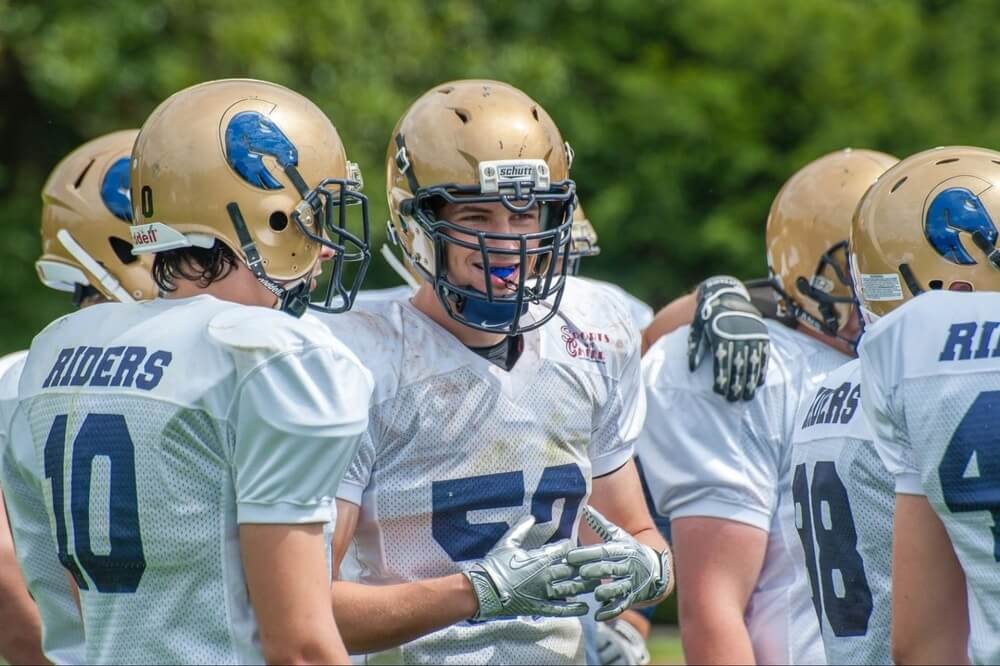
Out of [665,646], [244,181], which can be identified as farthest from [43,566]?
[665,646]

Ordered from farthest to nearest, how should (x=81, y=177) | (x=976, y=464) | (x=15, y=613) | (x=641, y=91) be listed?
(x=641, y=91)
(x=81, y=177)
(x=15, y=613)
(x=976, y=464)

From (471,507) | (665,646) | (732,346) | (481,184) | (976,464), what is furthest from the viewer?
(665,646)

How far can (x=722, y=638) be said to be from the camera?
3740 mm

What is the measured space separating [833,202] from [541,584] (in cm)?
177

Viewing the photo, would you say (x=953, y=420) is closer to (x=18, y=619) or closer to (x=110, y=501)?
(x=110, y=501)

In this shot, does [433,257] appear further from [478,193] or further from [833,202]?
[833,202]

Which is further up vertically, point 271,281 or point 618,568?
point 271,281

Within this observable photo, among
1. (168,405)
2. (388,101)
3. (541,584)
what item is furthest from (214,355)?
(388,101)

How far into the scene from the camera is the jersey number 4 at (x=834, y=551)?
325 cm

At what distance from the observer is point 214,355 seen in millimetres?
2455

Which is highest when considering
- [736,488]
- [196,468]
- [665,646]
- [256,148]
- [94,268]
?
[256,148]

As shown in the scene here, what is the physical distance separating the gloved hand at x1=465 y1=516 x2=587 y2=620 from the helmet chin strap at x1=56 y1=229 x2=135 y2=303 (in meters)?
1.37

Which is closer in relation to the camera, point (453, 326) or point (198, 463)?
point (198, 463)

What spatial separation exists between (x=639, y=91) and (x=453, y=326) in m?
8.80
